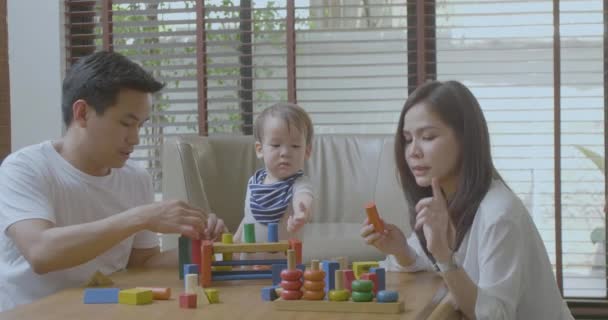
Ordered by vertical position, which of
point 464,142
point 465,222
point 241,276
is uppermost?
point 464,142

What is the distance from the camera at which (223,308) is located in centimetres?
163

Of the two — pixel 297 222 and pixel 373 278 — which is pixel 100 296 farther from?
pixel 297 222

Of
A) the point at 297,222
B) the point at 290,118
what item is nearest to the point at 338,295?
the point at 297,222

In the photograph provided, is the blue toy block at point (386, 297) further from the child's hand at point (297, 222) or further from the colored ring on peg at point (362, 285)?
the child's hand at point (297, 222)

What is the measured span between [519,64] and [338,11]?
35.1 inches

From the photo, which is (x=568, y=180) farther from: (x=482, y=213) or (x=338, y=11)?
(x=482, y=213)

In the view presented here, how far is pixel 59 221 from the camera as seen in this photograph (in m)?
2.23

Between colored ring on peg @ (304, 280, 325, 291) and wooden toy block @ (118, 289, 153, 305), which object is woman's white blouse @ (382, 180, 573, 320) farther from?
wooden toy block @ (118, 289, 153, 305)

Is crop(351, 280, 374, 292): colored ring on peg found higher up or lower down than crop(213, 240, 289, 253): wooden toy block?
lower down

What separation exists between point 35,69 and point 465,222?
10.2 feet

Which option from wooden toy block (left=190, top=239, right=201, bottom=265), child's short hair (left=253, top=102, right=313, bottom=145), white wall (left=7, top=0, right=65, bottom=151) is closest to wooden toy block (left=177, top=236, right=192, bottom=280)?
wooden toy block (left=190, top=239, right=201, bottom=265)

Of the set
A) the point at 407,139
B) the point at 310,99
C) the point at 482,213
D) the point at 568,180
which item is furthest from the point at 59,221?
the point at 568,180

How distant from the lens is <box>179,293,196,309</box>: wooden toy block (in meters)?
1.63

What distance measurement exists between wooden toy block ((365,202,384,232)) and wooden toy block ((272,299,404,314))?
1.05ft
